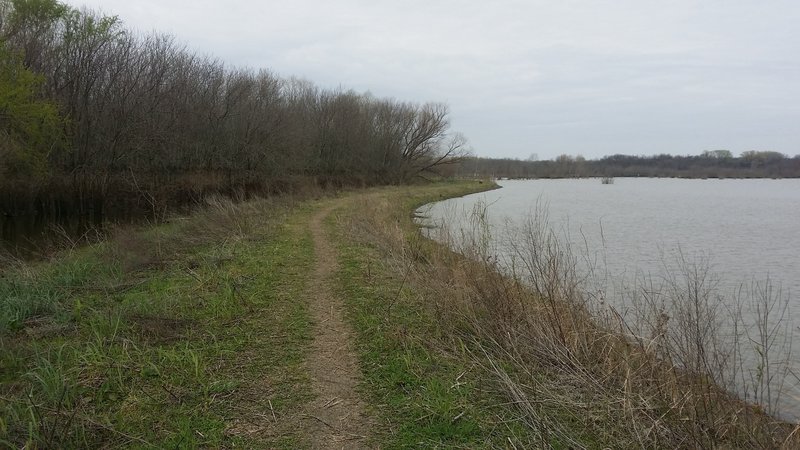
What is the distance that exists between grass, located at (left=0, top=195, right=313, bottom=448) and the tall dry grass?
6.58ft

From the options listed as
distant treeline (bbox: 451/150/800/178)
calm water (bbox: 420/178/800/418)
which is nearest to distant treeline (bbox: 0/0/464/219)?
calm water (bbox: 420/178/800/418)

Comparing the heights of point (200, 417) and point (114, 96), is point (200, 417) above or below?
below

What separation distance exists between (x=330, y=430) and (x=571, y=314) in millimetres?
3378

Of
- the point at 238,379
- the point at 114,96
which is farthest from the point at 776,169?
the point at 238,379

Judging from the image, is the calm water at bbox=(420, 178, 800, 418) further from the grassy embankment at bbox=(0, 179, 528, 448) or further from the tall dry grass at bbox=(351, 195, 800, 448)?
the grassy embankment at bbox=(0, 179, 528, 448)

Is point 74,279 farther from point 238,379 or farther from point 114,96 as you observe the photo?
point 114,96

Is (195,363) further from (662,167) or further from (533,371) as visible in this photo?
(662,167)

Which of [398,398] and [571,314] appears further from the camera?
[571,314]

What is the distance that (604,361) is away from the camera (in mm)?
5137

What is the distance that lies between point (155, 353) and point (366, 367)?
2.26 meters

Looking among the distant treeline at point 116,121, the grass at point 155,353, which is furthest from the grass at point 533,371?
the distant treeline at point 116,121

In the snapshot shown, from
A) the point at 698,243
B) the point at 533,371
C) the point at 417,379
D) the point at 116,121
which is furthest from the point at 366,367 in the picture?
the point at 116,121

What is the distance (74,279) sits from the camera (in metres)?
9.07

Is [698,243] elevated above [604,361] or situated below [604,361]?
below
